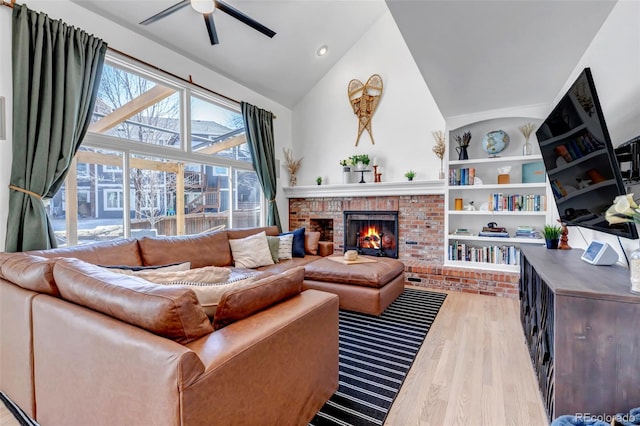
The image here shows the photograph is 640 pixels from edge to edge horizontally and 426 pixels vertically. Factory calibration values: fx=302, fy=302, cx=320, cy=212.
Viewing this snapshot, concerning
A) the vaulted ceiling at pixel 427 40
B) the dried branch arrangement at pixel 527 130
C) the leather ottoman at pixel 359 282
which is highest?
the vaulted ceiling at pixel 427 40

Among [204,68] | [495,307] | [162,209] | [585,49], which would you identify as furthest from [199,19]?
[495,307]

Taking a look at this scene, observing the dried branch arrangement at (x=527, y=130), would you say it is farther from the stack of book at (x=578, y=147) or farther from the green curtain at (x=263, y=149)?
the green curtain at (x=263, y=149)

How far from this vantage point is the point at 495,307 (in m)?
3.16

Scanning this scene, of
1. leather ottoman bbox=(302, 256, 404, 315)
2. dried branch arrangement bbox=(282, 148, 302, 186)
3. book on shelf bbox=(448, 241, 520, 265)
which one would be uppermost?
dried branch arrangement bbox=(282, 148, 302, 186)

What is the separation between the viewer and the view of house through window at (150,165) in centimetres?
280

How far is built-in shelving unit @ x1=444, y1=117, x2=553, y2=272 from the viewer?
12.0ft

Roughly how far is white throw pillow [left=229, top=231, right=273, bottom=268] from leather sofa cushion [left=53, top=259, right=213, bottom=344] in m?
2.20

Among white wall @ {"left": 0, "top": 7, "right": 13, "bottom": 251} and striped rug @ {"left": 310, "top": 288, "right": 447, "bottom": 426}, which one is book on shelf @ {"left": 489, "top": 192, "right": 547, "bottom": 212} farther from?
white wall @ {"left": 0, "top": 7, "right": 13, "bottom": 251}

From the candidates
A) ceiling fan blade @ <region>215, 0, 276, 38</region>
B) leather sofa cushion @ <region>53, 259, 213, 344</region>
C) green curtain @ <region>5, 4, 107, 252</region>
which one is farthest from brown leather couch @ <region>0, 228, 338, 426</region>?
ceiling fan blade @ <region>215, 0, 276, 38</region>

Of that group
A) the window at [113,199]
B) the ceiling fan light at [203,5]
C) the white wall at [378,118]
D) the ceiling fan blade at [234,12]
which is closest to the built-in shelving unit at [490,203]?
the white wall at [378,118]

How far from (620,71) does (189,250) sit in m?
3.56

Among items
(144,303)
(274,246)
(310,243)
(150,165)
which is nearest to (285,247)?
(274,246)

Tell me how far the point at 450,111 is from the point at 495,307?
230cm

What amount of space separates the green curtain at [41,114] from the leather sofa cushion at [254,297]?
80.2 inches
